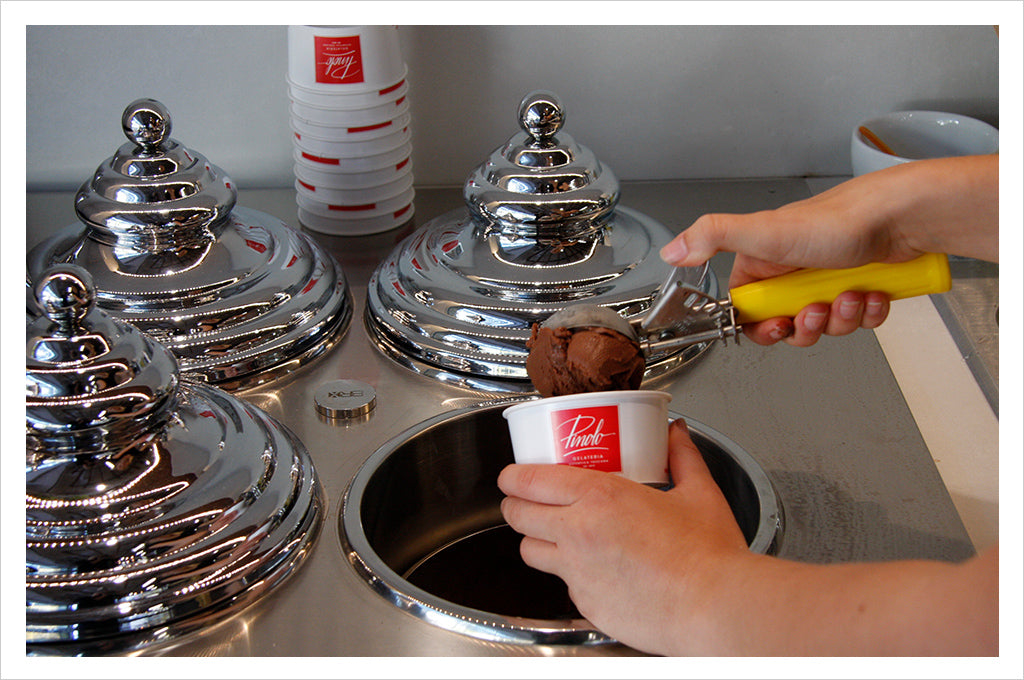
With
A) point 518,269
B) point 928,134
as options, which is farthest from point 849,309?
point 928,134

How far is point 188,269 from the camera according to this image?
1169mm

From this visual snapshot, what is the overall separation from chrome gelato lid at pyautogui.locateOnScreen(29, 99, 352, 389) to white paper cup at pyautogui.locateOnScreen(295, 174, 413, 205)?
0.22m

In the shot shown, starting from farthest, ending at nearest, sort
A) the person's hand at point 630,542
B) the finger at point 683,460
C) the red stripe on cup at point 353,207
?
the red stripe on cup at point 353,207 → the finger at point 683,460 → the person's hand at point 630,542

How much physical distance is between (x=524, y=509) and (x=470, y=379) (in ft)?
0.92

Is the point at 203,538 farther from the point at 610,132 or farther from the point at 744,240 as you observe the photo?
the point at 610,132

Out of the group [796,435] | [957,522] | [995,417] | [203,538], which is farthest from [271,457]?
[995,417]

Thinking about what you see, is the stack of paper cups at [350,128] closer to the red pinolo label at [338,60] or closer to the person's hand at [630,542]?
→ the red pinolo label at [338,60]

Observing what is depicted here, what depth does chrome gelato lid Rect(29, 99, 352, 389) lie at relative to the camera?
1131 millimetres

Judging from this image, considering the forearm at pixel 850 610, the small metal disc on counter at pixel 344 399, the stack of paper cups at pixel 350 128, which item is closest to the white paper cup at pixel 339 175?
the stack of paper cups at pixel 350 128

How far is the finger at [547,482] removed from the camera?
0.85 metres

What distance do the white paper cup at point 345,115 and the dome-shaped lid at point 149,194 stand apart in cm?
22

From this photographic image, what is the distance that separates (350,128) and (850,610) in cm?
92

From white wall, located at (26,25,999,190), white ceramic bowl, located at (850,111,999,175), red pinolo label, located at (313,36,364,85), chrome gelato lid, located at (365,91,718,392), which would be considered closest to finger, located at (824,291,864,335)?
chrome gelato lid, located at (365,91,718,392)

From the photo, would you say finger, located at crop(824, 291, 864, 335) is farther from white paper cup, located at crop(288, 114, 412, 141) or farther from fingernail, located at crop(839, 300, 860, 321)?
white paper cup, located at crop(288, 114, 412, 141)
